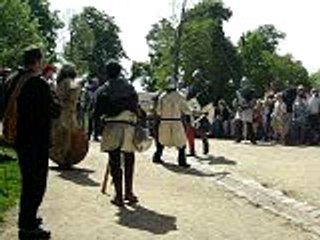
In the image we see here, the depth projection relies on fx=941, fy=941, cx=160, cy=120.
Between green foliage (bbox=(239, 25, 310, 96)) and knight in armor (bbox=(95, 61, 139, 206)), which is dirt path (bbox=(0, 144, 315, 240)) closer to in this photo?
knight in armor (bbox=(95, 61, 139, 206))

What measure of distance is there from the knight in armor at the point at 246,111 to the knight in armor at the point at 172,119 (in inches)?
298

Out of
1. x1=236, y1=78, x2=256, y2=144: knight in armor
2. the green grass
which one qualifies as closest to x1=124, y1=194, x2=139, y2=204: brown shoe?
the green grass

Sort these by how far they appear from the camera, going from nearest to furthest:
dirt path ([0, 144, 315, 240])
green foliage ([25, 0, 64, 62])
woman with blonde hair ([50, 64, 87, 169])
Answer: dirt path ([0, 144, 315, 240]), woman with blonde hair ([50, 64, 87, 169]), green foliage ([25, 0, 64, 62])

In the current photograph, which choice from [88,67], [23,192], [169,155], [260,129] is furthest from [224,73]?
[23,192]

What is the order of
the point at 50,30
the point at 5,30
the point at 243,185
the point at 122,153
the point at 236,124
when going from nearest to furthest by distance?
1. the point at 122,153
2. the point at 243,185
3. the point at 236,124
4. the point at 5,30
5. the point at 50,30

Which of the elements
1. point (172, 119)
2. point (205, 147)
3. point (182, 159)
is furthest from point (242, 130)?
point (182, 159)

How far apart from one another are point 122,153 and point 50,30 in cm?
8465

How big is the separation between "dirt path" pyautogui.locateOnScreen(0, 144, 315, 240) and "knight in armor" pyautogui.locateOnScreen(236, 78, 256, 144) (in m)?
10.3

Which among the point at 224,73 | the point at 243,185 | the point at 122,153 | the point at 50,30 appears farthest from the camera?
the point at 50,30

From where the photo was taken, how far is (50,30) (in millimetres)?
96812

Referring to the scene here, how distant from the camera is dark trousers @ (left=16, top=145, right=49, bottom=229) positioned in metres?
10.2

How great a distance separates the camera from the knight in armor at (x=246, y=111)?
26.3 m

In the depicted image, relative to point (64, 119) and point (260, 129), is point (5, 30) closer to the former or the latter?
point (260, 129)

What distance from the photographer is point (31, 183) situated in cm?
1022
